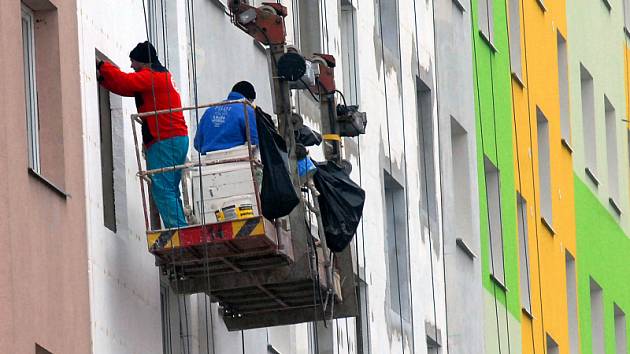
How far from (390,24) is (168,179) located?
1324 centimetres

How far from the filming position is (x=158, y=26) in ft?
86.7

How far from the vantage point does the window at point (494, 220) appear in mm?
42344

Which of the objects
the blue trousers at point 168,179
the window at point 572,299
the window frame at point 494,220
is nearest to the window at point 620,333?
the window at point 572,299

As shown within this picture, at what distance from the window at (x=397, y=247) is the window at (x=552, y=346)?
888 cm

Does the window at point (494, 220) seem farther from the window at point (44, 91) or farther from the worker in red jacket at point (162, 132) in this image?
the window at point (44, 91)

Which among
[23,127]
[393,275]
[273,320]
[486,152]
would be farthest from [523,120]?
[23,127]

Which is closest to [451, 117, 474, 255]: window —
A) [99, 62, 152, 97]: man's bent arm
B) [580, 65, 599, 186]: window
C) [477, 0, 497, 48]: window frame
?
[477, 0, 497, 48]: window frame

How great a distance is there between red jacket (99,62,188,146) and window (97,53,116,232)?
0.37 m

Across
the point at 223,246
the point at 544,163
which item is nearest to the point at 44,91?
the point at 223,246

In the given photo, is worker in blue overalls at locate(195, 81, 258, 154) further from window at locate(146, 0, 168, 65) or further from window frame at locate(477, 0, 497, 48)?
window frame at locate(477, 0, 497, 48)

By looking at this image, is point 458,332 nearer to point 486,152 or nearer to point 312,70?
point 486,152

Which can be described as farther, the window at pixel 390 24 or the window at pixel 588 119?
the window at pixel 588 119

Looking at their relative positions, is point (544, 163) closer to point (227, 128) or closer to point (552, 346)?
point (552, 346)

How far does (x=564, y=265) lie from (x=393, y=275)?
1118cm
